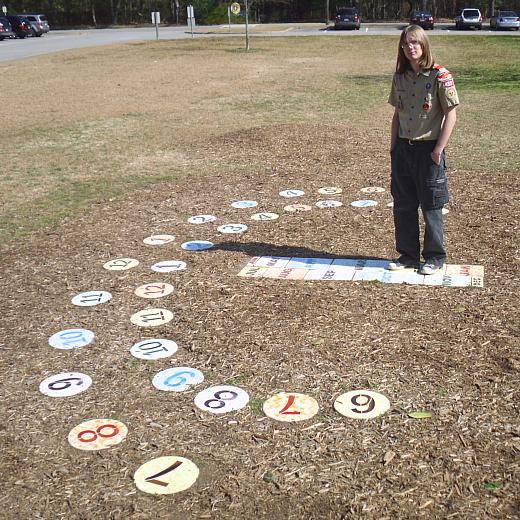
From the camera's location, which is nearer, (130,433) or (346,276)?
(130,433)

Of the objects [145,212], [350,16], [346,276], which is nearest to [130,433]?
[346,276]

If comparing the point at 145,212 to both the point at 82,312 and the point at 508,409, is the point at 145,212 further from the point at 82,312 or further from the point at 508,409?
the point at 508,409

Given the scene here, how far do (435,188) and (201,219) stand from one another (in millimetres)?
2721

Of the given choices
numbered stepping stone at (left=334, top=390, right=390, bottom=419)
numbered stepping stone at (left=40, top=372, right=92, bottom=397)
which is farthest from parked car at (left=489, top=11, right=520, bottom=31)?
numbered stepping stone at (left=40, top=372, right=92, bottom=397)

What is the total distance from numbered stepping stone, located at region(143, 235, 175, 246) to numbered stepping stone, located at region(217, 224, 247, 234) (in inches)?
19.1

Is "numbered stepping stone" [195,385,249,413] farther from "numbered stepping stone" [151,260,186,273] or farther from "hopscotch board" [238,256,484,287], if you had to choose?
"numbered stepping stone" [151,260,186,273]

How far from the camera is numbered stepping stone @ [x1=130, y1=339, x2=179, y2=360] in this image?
13.8 ft

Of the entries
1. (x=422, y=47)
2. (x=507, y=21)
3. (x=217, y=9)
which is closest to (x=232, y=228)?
(x=422, y=47)

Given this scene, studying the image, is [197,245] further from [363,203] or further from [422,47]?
[422,47]

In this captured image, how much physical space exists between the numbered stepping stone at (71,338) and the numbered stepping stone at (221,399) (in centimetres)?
105

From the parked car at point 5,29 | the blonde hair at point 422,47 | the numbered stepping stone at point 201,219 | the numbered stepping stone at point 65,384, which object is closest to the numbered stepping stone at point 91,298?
the numbered stepping stone at point 65,384

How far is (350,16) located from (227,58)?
77.4 ft

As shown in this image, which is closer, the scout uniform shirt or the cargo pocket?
the scout uniform shirt

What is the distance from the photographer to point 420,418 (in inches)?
136
